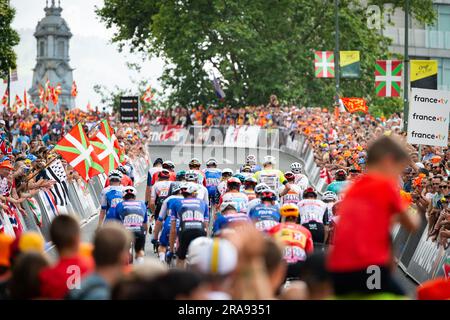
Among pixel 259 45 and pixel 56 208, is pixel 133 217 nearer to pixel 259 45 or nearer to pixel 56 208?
pixel 56 208

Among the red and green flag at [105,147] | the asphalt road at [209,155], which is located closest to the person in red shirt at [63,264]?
the red and green flag at [105,147]

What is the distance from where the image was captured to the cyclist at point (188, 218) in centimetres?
1658

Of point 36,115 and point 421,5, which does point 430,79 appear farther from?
point 421,5

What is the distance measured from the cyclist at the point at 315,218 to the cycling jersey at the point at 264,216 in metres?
1.33

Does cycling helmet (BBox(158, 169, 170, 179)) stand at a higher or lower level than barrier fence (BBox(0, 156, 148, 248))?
higher

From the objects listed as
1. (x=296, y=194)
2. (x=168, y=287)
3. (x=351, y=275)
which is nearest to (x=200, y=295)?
(x=168, y=287)

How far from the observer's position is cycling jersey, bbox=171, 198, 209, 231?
16672 mm

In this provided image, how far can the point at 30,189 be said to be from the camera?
20.8m

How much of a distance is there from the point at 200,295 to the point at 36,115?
1743 inches

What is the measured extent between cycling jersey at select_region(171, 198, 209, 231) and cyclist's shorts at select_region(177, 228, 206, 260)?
65mm

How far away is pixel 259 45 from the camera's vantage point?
59.7 m

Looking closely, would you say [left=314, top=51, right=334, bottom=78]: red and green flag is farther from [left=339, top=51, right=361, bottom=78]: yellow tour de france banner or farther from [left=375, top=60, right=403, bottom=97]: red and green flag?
[left=375, top=60, right=403, bottom=97]: red and green flag

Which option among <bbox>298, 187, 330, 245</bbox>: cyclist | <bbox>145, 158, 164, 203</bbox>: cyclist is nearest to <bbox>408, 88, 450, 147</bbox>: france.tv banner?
<bbox>298, 187, 330, 245</bbox>: cyclist
